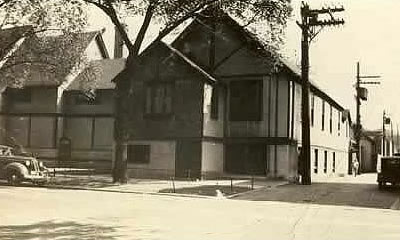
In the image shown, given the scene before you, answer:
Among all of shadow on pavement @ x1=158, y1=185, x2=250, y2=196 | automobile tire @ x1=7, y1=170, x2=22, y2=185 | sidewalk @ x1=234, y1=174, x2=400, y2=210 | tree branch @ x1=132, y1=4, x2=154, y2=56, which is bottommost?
sidewalk @ x1=234, y1=174, x2=400, y2=210

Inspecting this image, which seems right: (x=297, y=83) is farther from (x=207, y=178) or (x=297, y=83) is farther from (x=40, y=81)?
(x=40, y=81)

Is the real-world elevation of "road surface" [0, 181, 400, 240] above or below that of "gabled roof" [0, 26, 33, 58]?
below

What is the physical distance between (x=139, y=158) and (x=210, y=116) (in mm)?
5243

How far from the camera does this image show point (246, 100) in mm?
34312

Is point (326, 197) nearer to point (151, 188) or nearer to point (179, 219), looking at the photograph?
point (151, 188)

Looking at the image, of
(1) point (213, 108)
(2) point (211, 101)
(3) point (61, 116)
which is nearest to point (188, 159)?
(1) point (213, 108)

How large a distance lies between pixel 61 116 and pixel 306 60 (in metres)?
21.0

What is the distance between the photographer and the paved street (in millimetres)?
11789

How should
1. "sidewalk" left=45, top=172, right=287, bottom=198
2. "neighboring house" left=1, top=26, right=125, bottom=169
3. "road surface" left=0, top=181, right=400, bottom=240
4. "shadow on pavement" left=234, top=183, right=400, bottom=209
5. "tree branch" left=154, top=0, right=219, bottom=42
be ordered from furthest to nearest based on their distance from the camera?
"neighboring house" left=1, top=26, right=125, bottom=169 < "tree branch" left=154, top=0, right=219, bottom=42 < "sidewalk" left=45, top=172, right=287, bottom=198 < "shadow on pavement" left=234, top=183, right=400, bottom=209 < "road surface" left=0, top=181, right=400, bottom=240

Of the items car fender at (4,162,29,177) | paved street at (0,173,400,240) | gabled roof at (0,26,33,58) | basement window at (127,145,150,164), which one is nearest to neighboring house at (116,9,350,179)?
basement window at (127,145,150,164)

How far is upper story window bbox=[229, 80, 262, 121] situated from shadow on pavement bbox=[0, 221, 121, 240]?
880 inches

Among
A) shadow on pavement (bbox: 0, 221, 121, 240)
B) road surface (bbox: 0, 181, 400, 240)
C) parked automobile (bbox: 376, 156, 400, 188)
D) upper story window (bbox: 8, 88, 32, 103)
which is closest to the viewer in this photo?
shadow on pavement (bbox: 0, 221, 121, 240)

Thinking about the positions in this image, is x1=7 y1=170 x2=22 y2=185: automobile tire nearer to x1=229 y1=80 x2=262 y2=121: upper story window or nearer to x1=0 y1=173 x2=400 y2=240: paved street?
x1=0 y1=173 x2=400 y2=240: paved street

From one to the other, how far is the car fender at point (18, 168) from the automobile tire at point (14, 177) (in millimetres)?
143
